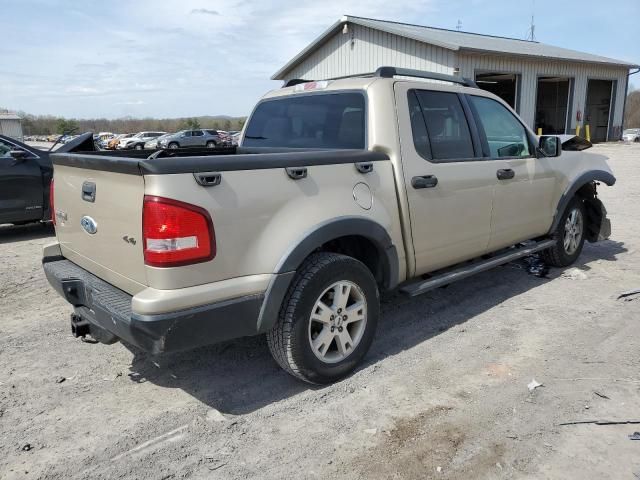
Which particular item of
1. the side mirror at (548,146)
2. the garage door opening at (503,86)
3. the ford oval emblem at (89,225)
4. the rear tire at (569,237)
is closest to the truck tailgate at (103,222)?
the ford oval emblem at (89,225)

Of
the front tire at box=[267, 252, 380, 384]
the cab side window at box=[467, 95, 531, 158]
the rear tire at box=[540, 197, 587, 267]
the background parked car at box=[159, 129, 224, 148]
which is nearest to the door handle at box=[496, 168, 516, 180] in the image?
the cab side window at box=[467, 95, 531, 158]

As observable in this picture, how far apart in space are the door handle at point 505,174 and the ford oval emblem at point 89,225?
314 centimetres

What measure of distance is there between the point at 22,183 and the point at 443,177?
657 centimetres

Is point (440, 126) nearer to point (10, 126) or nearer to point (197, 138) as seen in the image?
point (197, 138)

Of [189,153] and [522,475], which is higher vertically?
[189,153]

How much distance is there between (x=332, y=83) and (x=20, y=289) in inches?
151

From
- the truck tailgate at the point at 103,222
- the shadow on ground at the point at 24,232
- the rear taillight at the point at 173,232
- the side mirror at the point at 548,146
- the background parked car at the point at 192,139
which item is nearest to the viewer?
the rear taillight at the point at 173,232

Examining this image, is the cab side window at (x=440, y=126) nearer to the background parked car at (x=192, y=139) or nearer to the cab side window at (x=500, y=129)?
the cab side window at (x=500, y=129)

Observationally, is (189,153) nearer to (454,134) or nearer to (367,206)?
(367,206)

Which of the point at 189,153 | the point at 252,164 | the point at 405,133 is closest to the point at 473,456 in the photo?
the point at 252,164

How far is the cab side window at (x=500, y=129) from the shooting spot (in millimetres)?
4492

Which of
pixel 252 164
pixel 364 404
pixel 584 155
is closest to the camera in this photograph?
pixel 252 164

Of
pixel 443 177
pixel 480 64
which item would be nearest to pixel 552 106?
pixel 480 64

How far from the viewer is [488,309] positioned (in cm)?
470
